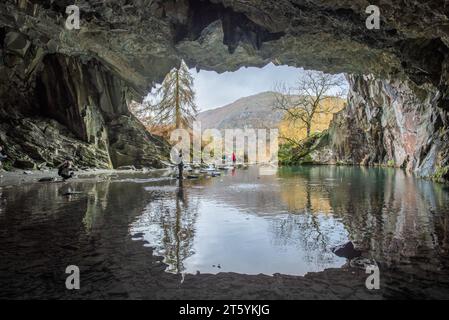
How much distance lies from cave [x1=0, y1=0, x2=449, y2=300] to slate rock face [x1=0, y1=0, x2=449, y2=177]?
Result: 7 centimetres

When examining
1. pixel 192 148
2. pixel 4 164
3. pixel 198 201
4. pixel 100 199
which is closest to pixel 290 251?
pixel 198 201

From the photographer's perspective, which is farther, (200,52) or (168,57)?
(168,57)

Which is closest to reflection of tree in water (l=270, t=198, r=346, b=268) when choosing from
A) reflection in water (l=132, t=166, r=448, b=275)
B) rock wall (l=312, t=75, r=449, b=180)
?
reflection in water (l=132, t=166, r=448, b=275)

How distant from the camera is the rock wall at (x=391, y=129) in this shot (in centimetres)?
1525

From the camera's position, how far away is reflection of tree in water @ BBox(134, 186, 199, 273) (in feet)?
12.1

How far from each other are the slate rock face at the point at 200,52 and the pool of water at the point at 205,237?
6.24 m

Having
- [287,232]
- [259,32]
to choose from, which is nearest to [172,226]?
[287,232]

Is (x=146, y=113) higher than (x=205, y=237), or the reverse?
(x=146, y=113)

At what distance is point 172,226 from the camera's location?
5.12 metres

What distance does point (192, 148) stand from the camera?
4197 centimetres

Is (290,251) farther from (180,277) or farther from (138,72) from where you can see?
(138,72)

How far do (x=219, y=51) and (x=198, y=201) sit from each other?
1374cm

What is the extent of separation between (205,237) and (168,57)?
Answer: 17.8 meters

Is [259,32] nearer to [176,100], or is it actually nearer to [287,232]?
[287,232]
